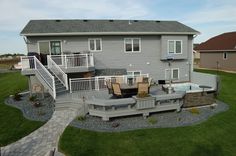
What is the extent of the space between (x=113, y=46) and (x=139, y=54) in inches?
100

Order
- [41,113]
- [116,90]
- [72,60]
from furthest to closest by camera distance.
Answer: [72,60] → [116,90] → [41,113]

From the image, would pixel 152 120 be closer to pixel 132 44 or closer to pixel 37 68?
pixel 37 68

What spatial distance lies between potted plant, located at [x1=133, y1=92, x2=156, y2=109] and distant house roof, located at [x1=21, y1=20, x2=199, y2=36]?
810cm

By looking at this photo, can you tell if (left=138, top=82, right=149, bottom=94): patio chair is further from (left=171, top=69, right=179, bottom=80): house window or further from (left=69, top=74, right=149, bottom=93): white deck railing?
(left=171, top=69, right=179, bottom=80): house window

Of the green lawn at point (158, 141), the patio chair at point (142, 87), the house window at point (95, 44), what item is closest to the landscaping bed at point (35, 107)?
the green lawn at point (158, 141)

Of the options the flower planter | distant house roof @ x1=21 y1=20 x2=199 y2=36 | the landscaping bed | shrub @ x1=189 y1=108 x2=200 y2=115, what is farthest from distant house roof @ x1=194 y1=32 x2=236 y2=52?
the landscaping bed

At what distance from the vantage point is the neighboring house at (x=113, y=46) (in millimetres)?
16000

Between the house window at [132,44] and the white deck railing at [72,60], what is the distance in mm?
4474

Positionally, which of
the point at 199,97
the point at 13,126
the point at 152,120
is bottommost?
the point at 13,126

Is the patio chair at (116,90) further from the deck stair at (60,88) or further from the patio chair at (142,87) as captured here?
the deck stair at (60,88)

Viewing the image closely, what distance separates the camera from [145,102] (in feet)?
35.3

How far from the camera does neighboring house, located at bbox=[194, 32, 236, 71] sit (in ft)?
107

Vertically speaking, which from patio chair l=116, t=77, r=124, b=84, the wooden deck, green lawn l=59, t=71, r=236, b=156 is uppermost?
patio chair l=116, t=77, r=124, b=84

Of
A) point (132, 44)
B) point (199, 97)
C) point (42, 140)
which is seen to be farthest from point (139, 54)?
point (42, 140)
